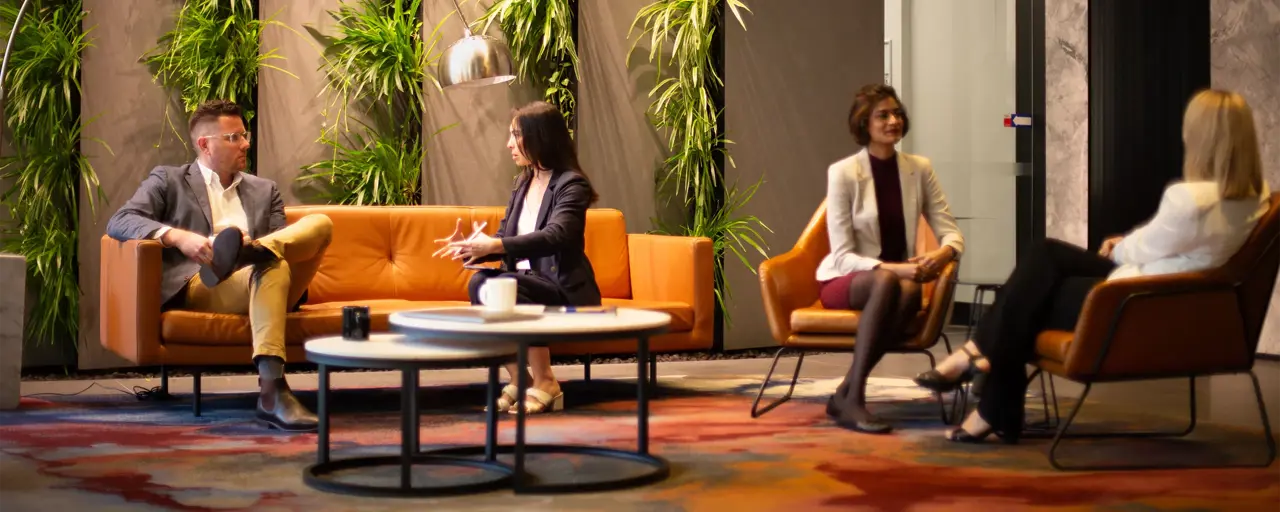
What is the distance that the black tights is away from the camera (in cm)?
412

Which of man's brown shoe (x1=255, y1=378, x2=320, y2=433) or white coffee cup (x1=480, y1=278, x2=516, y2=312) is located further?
man's brown shoe (x1=255, y1=378, x2=320, y2=433)

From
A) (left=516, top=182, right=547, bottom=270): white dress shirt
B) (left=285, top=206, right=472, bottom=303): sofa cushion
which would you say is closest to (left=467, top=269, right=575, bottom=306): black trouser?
(left=516, top=182, right=547, bottom=270): white dress shirt

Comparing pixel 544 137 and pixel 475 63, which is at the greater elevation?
pixel 475 63

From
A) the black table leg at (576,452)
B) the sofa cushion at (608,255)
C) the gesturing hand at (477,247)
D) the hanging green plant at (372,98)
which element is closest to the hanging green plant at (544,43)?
the hanging green plant at (372,98)

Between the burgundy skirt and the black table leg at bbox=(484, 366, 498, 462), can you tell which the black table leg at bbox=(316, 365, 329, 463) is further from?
the burgundy skirt

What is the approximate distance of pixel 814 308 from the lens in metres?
4.41

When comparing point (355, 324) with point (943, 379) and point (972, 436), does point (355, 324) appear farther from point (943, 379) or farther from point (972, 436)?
point (972, 436)

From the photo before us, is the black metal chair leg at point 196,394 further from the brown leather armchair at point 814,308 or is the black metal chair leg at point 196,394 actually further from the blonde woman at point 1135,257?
the blonde woman at point 1135,257

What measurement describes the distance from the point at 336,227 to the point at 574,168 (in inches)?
39.8

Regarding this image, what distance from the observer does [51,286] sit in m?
5.22

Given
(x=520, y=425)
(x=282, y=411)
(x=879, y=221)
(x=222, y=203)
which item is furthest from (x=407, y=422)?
(x=879, y=221)

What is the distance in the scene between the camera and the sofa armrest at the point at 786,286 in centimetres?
448

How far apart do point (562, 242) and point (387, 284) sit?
90 centimetres

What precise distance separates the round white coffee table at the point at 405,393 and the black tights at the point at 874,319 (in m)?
1.19
